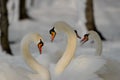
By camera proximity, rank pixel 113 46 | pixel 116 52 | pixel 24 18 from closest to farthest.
Answer: pixel 116 52 < pixel 113 46 < pixel 24 18

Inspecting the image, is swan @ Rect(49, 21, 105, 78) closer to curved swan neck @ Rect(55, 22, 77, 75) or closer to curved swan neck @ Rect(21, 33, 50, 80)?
curved swan neck @ Rect(55, 22, 77, 75)

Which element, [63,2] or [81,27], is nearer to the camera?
[81,27]

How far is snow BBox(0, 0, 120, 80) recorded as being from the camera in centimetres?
454

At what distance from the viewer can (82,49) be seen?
7.55 meters

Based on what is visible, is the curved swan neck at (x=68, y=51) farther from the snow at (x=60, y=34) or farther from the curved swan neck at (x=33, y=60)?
the curved swan neck at (x=33, y=60)

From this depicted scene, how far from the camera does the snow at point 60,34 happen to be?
4.54m

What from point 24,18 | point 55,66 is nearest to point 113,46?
point 55,66

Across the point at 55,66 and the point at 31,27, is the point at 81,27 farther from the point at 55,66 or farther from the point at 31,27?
the point at 55,66

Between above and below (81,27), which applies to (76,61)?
above

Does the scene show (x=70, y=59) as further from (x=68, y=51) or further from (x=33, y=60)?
(x=33, y=60)

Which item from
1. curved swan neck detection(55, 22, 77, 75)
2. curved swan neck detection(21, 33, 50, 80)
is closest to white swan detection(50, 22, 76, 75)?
curved swan neck detection(55, 22, 77, 75)

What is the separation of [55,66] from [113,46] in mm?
3124

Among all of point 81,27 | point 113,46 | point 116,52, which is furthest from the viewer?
point 81,27

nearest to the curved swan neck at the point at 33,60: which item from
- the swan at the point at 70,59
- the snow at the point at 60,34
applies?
the snow at the point at 60,34
